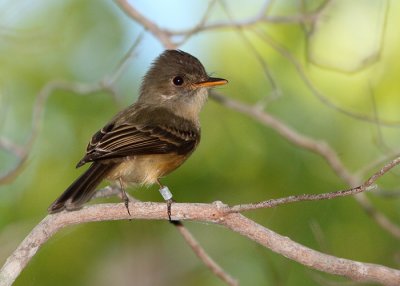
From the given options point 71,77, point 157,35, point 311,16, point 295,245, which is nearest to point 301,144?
point 311,16

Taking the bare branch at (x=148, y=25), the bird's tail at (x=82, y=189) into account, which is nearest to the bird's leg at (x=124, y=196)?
the bird's tail at (x=82, y=189)

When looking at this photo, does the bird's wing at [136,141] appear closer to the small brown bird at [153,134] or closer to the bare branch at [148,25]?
the small brown bird at [153,134]

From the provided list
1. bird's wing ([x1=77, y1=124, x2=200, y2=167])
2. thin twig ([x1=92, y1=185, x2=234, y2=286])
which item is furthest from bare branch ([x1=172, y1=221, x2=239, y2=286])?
bird's wing ([x1=77, y1=124, x2=200, y2=167])

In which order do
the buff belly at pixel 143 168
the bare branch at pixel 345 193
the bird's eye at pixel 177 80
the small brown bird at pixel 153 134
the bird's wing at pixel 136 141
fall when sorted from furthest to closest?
the bird's eye at pixel 177 80 < the buff belly at pixel 143 168 < the bird's wing at pixel 136 141 < the small brown bird at pixel 153 134 < the bare branch at pixel 345 193

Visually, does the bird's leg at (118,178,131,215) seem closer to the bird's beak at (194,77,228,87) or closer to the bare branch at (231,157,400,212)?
the bare branch at (231,157,400,212)

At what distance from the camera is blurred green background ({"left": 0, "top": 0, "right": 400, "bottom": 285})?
732 centimetres

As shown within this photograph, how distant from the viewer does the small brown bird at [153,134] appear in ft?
17.6

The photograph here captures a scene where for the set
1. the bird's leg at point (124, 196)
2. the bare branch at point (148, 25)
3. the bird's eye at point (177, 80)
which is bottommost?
the bird's leg at point (124, 196)

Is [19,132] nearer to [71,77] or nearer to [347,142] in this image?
[71,77]

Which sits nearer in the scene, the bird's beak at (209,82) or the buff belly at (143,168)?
the buff belly at (143,168)

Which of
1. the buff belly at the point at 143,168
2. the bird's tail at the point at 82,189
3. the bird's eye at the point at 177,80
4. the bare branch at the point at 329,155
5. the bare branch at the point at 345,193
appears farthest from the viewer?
the bird's eye at the point at 177,80

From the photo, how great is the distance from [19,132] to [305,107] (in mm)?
2873

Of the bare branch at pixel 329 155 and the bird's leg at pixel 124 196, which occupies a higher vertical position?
the bird's leg at pixel 124 196

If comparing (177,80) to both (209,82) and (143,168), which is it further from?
(143,168)
